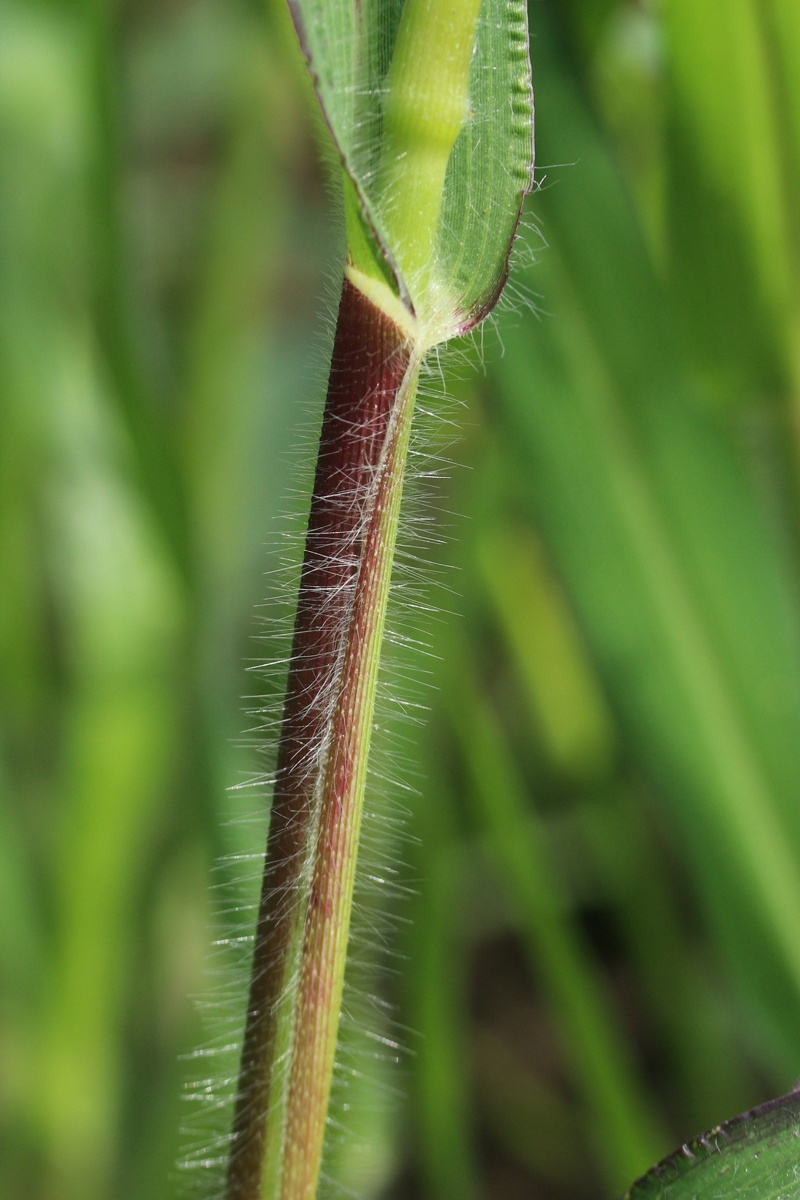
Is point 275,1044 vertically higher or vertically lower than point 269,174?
lower

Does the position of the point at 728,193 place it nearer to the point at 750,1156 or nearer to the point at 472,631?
the point at 750,1156

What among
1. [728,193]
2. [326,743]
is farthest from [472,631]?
[326,743]

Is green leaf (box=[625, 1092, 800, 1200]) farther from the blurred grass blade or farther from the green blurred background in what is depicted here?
the blurred grass blade

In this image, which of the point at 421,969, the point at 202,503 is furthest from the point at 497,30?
the point at 202,503

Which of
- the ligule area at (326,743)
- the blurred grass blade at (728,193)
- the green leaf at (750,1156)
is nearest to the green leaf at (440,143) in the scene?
the ligule area at (326,743)

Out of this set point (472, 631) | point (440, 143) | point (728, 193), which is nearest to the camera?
point (440, 143)

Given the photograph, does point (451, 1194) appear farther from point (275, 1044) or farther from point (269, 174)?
point (269, 174)
